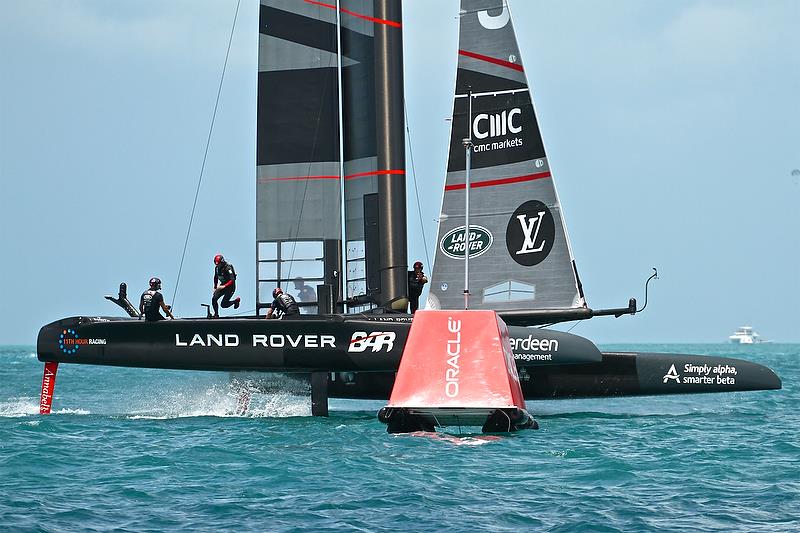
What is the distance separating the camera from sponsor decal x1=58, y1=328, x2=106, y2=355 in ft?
45.7

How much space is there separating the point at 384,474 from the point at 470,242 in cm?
658

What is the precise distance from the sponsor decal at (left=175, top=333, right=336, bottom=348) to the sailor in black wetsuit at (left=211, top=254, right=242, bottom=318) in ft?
2.97

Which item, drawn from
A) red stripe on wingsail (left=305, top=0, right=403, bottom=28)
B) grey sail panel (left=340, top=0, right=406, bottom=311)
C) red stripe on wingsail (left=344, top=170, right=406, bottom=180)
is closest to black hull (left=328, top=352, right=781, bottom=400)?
grey sail panel (left=340, top=0, right=406, bottom=311)

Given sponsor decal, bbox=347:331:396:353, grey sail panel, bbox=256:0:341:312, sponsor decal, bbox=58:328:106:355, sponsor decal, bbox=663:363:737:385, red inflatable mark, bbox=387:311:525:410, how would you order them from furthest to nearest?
grey sail panel, bbox=256:0:341:312, sponsor decal, bbox=663:363:737:385, sponsor decal, bbox=58:328:106:355, sponsor decal, bbox=347:331:396:353, red inflatable mark, bbox=387:311:525:410

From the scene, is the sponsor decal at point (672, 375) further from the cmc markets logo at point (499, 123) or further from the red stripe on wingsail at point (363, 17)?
the red stripe on wingsail at point (363, 17)

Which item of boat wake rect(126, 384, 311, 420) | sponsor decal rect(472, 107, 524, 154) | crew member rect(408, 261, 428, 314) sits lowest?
boat wake rect(126, 384, 311, 420)

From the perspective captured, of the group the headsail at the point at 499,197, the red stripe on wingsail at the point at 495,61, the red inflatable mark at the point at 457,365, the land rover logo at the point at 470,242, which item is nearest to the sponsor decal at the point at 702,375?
the headsail at the point at 499,197

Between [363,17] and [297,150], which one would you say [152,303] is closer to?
[297,150]

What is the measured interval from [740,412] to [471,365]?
6.11 meters

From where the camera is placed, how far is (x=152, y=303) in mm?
14016

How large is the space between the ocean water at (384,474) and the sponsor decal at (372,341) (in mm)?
906

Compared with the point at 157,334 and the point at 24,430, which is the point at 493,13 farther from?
the point at 24,430

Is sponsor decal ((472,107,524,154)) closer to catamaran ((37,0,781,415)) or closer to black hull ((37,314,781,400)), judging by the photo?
catamaran ((37,0,781,415))

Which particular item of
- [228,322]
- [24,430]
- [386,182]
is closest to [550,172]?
[386,182]
